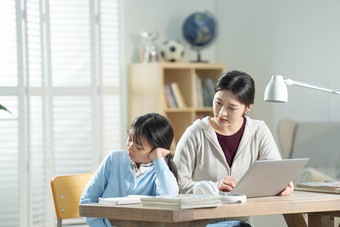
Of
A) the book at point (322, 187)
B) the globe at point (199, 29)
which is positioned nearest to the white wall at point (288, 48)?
the globe at point (199, 29)

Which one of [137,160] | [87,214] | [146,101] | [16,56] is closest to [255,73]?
[146,101]

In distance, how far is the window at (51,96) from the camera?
175 inches

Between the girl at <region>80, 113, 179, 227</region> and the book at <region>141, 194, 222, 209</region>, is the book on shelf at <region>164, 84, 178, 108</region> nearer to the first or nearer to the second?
the girl at <region>80, 113, 179, 227</region>

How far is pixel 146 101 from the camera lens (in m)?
4.73

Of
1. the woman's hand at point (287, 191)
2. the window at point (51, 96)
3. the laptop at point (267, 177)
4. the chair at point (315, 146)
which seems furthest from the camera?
the window at point (51, 96)

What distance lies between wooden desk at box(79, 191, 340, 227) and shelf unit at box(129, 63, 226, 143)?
237 centimetres

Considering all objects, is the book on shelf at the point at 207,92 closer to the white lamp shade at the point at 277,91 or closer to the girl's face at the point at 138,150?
the white lamp shade at the point at 277,91

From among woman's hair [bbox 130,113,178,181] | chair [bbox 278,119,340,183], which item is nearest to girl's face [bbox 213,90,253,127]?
woman's hair [bbox 130,113,178,181]

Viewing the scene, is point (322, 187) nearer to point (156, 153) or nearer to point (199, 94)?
point (156, 153)

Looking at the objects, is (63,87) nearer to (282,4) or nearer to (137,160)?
(282,4)

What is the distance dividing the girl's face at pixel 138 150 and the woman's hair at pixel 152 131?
1cm

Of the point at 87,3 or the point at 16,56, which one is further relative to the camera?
the point at 87,3

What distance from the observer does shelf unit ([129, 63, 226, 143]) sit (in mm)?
4633

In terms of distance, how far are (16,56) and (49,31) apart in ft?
1.09
